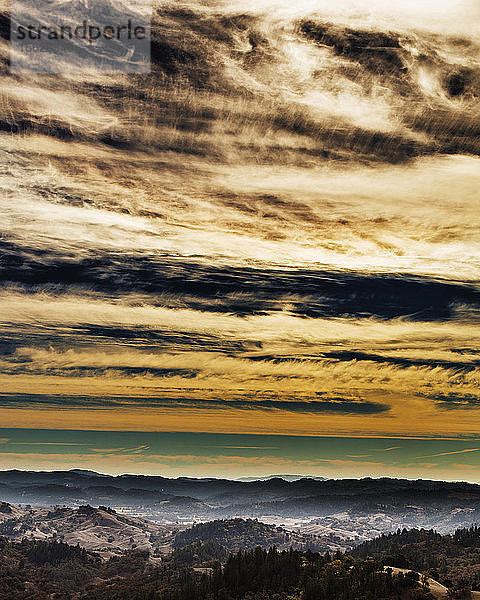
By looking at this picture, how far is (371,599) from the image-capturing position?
195 m

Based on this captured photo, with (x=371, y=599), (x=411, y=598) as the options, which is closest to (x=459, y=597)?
(x=411, y=598)

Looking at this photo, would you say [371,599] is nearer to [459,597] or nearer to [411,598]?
[411,598]

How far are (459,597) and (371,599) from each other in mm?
31753

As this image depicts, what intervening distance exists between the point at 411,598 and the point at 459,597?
17.2 m

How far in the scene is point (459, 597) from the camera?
652 feet

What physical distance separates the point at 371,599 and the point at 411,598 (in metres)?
14.5

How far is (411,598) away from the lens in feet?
648
